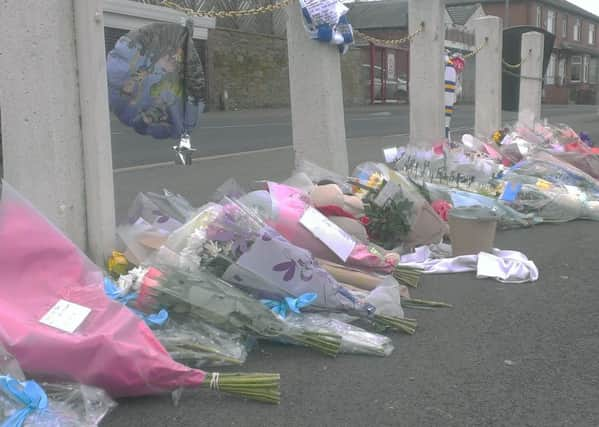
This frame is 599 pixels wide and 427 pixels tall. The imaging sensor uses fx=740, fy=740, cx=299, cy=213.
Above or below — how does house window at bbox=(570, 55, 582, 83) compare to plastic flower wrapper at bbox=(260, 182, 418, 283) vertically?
above

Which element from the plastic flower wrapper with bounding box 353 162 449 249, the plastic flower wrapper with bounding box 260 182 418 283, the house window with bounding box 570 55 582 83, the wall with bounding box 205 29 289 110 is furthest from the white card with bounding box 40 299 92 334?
the house window with bounding box 570 55 582 83

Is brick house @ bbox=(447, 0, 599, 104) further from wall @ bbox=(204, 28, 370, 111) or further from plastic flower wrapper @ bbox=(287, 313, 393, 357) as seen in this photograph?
plastic flower wrapper @ bbox=(287, 313, 393, 357)

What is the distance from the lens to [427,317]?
4461 mm

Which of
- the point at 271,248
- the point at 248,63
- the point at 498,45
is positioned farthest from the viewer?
the point at 248,63

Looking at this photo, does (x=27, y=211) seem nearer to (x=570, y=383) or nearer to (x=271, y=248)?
(x=271, y=248)

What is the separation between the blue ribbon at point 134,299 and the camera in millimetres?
3668

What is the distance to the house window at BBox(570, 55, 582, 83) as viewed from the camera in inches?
2572

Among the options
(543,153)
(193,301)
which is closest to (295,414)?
(193,301)

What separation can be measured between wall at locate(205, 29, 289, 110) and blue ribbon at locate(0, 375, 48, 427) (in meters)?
24.9

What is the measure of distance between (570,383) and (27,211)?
8.69 ft

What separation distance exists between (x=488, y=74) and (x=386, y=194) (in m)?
6.96

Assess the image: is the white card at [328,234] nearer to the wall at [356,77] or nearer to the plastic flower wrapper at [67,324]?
the plastic flower wrapper at [67,324]

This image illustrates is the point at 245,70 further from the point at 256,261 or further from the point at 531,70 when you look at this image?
the point at 256,261

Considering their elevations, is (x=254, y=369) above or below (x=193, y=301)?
below
